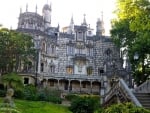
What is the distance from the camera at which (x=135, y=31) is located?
37.6 m

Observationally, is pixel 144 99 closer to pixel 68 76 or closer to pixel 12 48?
pixel 12 48

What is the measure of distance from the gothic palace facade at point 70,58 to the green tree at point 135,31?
28.8 ft

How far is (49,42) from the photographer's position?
62.5m

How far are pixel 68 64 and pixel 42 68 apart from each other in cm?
500

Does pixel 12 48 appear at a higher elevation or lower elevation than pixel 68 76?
higher

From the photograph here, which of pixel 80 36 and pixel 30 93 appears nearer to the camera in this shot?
pixel 30 93

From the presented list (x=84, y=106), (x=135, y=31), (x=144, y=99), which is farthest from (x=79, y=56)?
(x=144, y=99)

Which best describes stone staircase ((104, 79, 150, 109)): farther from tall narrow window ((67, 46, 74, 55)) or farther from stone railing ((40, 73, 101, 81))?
tall narrow window ((67, 46, 74, 55))

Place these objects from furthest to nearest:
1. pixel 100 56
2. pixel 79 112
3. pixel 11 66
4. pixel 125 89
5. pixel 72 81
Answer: pixel 100 56, pixel 72 81, pixel 11 66, pixel 79 112, pixel 125 89

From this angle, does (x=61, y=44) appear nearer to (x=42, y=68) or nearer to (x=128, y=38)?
(x=42, y=68)

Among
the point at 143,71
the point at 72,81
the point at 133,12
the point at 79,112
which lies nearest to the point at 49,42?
the point at 72,81

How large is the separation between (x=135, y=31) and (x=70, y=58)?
89.2ft

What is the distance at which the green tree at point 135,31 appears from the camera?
22648 mm

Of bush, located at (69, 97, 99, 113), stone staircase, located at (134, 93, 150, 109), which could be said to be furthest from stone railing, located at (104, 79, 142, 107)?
bush, located at (69, 97, 99, 113)
